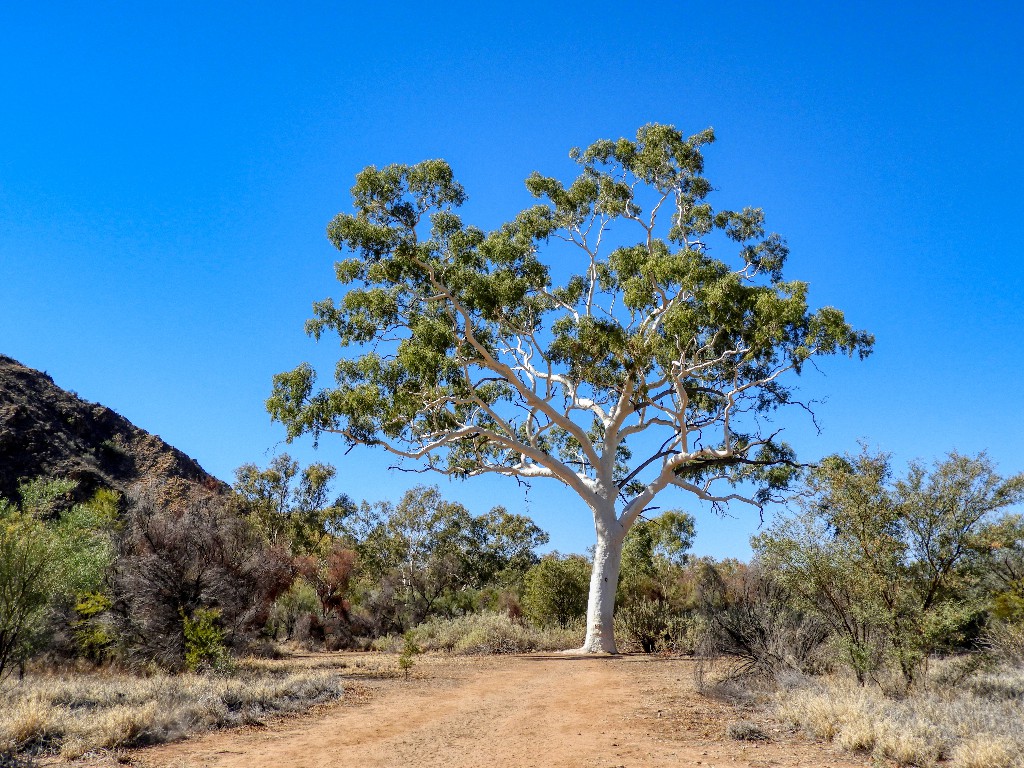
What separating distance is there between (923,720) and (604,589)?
12832mm

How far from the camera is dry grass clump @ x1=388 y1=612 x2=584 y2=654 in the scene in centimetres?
2128

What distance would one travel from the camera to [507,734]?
28.3 feet

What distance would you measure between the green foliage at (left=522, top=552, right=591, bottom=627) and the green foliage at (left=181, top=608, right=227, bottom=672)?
14.0 metres

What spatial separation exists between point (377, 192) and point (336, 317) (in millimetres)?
3718

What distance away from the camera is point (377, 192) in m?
20.6

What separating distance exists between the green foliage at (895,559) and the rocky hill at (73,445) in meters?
30.7

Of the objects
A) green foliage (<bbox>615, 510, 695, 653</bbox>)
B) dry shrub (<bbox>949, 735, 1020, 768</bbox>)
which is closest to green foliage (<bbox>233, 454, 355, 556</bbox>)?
green foliage (<bbox>615, 510, 695, 653</bbox>)

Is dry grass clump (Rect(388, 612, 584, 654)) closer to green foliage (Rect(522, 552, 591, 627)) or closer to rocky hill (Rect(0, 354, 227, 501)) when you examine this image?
green foliage (Rect(522, 552, 591, 627))

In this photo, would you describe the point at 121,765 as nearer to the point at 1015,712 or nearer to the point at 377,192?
the point at 1015,712

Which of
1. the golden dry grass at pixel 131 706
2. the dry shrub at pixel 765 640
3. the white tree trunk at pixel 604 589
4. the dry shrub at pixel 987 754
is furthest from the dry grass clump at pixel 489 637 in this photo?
the dry shrub at pixel 987 754

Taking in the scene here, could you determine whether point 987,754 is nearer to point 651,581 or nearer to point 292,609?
point 651,581

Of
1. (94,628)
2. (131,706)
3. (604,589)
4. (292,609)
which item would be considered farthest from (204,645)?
(292,609)

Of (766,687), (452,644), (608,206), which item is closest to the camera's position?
(766,687)

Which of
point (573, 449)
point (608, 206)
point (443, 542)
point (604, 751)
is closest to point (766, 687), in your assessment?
point (604, 751)
